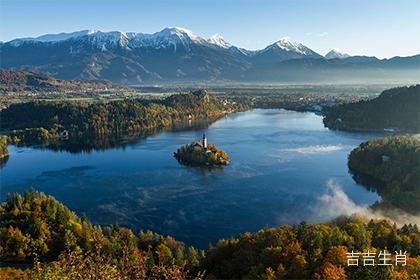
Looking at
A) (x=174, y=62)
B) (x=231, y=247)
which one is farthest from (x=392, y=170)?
(x=174, y=62)

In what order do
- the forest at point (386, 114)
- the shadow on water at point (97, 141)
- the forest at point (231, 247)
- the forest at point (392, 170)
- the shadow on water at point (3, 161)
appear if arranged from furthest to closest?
the forest at point (386, 114) → the shadow on water at point (97, 141) → the shadow on water at point (3, 161) → the forest at point (392, 170) → the forest at point (231, 247)

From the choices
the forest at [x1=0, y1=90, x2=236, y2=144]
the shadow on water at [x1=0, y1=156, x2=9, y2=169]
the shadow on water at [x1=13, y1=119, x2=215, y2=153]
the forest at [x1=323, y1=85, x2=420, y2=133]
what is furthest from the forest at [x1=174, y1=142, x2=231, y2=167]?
the forest at [x1=323, y1=85, x2=420, y2=133]

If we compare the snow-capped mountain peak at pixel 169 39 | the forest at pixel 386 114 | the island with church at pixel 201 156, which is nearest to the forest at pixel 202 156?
the island with church at pixel 201 156

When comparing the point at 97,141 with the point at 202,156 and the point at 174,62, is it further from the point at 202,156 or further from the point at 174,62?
the point at 174,62

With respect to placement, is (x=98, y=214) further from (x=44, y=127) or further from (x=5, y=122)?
(x=5, y=122)

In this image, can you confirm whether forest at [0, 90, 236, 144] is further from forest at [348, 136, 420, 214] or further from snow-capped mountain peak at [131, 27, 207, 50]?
snow-capped mountain peak at [131, 27, 207, 50]

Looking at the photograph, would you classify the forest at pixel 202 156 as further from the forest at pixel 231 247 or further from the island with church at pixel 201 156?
the forest at pixel 231 247

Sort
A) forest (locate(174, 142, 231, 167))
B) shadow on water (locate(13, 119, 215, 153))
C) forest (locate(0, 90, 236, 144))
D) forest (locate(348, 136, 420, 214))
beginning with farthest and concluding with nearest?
forest (locate(0, 90, 236, 144)), shadow on water (locate(13, 119, 215, 153)), forest (locate(174, 142, 231, 167)), forest (locate(348, 136, 420, 214))

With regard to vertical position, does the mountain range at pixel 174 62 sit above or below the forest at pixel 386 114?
above

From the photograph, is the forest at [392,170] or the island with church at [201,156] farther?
the island with church at [201,156]
